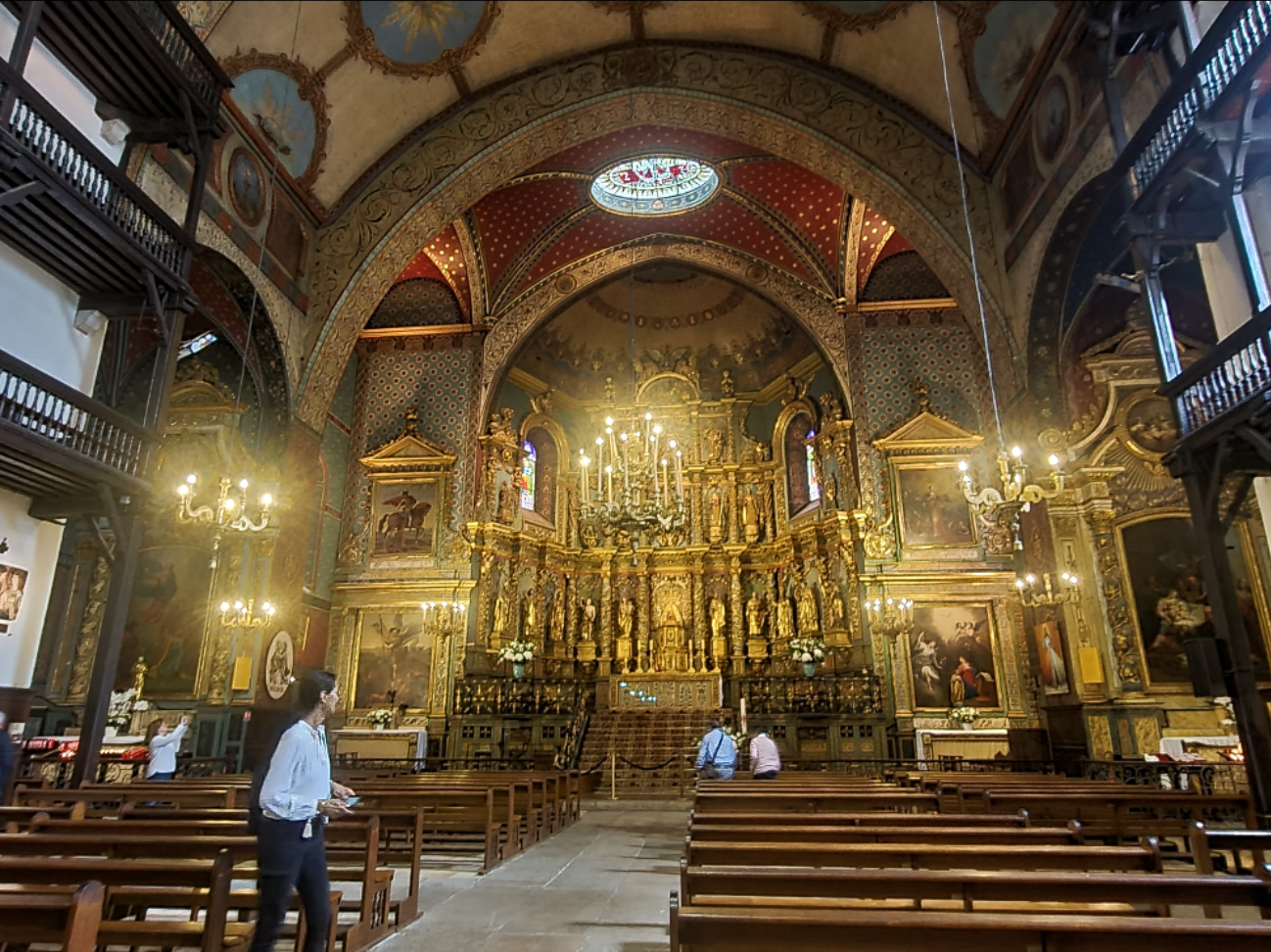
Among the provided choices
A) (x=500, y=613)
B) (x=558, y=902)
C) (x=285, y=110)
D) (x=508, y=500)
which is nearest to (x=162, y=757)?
(x=558, y=902)

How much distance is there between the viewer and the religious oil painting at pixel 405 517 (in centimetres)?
1966

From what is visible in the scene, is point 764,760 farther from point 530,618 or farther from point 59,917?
point 530,618

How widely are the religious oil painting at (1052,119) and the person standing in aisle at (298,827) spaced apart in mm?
12459

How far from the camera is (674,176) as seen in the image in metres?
21.5

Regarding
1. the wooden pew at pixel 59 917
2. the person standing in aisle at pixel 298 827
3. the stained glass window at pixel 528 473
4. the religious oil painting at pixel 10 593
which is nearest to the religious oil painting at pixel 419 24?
the religious oil painting at pixel 10 593

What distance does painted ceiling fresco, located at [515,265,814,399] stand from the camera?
2386 cm

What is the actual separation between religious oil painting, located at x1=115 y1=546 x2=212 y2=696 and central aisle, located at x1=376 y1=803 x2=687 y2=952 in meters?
10.4

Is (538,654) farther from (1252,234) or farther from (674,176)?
(1252,234)

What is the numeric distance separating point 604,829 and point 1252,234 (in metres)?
9.99

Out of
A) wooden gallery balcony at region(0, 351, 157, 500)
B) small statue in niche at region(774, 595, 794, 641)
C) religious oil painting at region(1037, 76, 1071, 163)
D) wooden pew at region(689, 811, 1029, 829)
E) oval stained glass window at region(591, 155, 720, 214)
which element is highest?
oval stained glass window at region(591, 155, 720, 214)

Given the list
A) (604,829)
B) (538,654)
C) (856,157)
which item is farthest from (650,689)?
(856,157)

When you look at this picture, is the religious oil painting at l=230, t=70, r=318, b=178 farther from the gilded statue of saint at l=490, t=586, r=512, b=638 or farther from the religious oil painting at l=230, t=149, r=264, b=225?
the gilded statue of saint at l=490, t=586, r=512, b=638

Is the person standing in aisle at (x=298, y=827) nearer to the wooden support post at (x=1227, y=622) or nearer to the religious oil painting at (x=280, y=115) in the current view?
the wooden support post at (x=1227, y=622)

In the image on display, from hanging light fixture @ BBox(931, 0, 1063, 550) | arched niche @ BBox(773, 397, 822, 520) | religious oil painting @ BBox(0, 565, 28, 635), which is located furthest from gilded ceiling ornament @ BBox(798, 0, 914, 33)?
religious oil painting @ BBox(0, 565, 28, 635)
